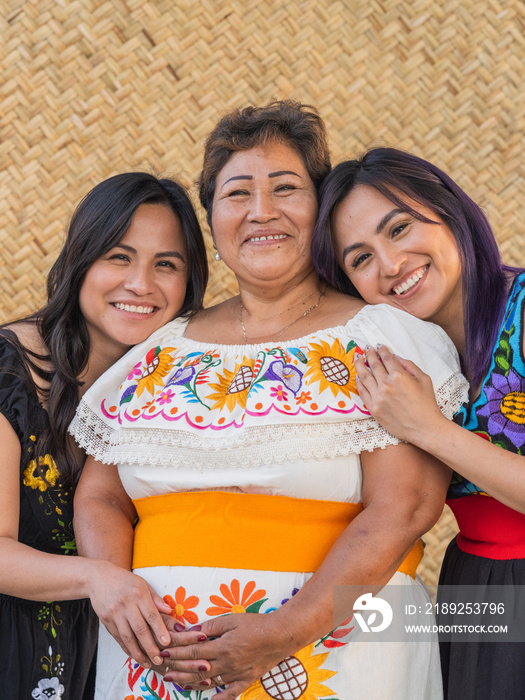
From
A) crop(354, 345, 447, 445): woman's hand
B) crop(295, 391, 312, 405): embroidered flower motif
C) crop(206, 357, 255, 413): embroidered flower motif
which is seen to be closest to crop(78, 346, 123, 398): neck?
crop(206, 357, 255, 413): embroidered flower motif

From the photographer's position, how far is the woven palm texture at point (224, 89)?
122 inches

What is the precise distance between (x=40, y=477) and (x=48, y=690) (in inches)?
23.3

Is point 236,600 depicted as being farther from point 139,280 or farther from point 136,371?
point 139,280

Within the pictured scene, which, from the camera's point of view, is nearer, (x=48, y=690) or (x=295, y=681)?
(x=295, y=681)

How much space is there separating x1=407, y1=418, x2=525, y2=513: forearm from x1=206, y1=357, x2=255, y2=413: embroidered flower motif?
0.46 meters

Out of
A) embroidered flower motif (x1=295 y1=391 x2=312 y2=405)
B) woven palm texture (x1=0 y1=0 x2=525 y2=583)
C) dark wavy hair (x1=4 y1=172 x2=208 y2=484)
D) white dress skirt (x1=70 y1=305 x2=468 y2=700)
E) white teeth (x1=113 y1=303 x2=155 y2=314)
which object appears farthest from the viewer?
woven palm texture (x1=0 y1=0 x2=525 y2=583)

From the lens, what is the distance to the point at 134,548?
6.43 ft

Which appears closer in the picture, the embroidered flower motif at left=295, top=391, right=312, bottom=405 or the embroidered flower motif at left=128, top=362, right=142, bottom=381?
the embroidered flower motif at left=295, top=391, right=312, bottom=405

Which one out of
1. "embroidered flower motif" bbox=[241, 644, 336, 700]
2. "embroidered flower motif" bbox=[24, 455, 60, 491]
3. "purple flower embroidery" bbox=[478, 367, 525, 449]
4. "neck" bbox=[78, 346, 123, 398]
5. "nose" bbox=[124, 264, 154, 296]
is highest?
"nose" bbox=[124, 264, 154, 296]

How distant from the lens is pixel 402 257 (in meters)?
2.01

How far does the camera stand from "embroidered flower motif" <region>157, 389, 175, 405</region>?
195 cm

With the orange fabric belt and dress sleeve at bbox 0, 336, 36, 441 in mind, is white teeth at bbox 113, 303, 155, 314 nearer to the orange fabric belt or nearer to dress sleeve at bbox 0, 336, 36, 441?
dress sleeve at bbox 0, 336, 36, 441

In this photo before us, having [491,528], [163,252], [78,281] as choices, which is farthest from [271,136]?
[491,528]

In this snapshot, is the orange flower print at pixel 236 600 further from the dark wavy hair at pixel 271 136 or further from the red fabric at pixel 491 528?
the dark wavy hair at pixel 271 136
